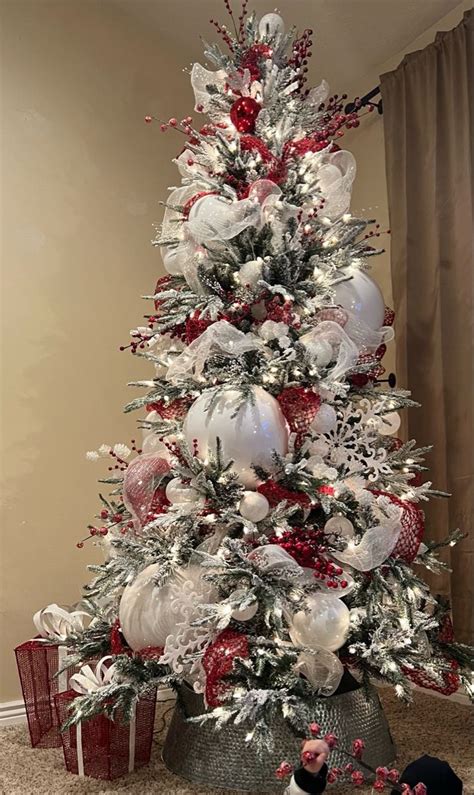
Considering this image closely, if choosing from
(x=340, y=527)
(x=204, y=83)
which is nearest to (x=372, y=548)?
(x=340, y=527)

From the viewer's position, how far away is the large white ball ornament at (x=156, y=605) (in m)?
1.62

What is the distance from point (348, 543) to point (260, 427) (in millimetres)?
328

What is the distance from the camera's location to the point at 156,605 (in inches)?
64.1

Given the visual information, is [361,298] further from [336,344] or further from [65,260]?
[65,260]

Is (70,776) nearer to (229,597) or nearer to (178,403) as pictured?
(229,597)

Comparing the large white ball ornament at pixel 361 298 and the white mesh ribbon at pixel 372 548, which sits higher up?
the large white ball ornament at pixel 361 298

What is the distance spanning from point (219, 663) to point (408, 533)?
1.76ft

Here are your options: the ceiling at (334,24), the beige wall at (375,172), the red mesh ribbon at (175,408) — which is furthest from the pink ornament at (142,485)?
the ceiling at (334,24)

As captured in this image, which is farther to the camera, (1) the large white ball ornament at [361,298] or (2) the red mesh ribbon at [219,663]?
(1) the large white ball ornament at [361,298]

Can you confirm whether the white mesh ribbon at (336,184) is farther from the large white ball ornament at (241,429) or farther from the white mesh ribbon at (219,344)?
the large white ball ornament at (241,429)

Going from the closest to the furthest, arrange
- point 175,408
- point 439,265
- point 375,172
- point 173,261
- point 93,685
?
point 93,685 < point 175,408 < point 173,261 < point 439,265 < point 375,172

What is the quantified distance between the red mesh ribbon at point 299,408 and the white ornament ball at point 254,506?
17cm

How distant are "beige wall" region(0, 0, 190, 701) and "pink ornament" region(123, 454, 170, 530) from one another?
27.3 inches

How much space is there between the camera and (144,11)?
2.77 metres
